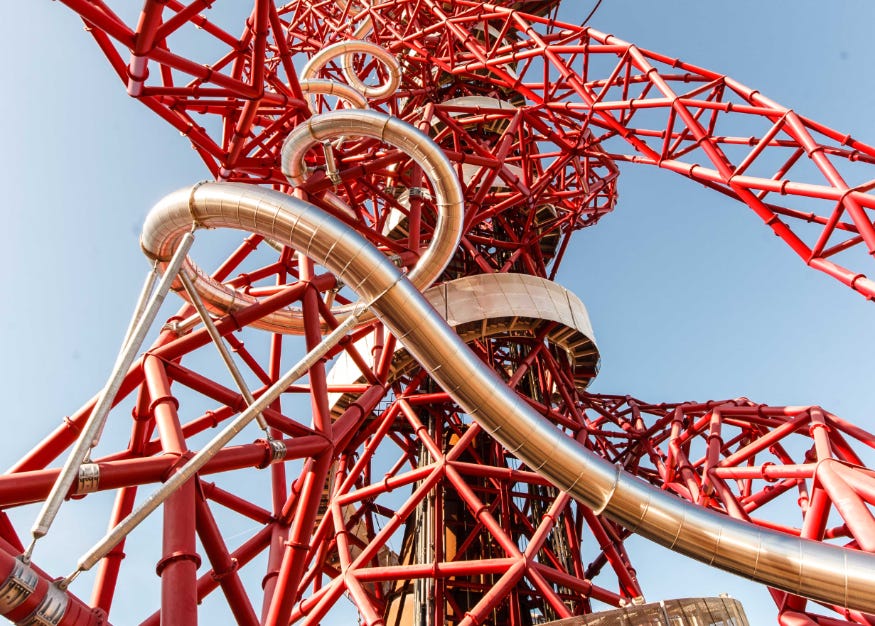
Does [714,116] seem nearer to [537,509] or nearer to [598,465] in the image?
[598,465]

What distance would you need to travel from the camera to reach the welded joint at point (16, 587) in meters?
5.14

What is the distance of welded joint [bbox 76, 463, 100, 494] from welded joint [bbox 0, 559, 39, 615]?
971mm

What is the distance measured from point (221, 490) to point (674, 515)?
6.08m

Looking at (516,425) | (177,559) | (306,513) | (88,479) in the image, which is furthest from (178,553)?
(516,425)

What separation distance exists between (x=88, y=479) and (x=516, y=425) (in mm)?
4081

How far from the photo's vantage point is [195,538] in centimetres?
662

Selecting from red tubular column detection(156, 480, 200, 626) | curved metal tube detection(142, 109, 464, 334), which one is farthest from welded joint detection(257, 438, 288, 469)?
curved metal tube detection(142, 109, 464, 334)

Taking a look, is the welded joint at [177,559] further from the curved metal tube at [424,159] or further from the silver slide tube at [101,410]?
the curved metal tube at [424,159]

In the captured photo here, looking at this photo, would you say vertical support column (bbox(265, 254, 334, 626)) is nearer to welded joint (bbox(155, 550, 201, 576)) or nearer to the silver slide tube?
welded joint (bbox(155, 550, 201, 576))

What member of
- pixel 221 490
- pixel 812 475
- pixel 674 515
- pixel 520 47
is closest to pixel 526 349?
pixel 520 47

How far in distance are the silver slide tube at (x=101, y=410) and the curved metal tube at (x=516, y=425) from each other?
3.67ft

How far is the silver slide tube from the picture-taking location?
5.51 metres

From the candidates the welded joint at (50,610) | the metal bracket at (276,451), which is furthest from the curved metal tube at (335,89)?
the welded joint at (50,610)

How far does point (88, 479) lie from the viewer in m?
6.26
